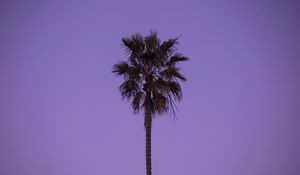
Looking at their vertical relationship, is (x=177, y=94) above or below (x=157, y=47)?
below

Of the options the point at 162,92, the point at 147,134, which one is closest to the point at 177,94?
the point at 162,92

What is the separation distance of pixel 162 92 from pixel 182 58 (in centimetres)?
270

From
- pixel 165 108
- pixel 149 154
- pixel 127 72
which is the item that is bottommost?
pixel 149 154

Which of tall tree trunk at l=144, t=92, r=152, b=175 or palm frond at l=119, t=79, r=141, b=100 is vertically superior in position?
palm frond at l=119, t=79, r=141, b=100

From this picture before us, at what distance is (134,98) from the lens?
2816 centimetres

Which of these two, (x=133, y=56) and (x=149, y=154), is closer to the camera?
(x=149, y=154)

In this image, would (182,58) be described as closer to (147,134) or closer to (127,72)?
(127,72)

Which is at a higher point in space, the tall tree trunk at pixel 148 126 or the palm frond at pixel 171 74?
the palm frond at pixel 171 74

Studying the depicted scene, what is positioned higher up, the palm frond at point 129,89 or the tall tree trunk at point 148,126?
the palm frond at point 129,89

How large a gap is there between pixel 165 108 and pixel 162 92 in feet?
3.12

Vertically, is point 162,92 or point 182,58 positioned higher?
point 182,58

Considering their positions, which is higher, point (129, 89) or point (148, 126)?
point (129, 89)
